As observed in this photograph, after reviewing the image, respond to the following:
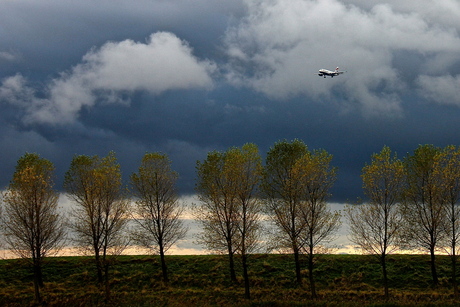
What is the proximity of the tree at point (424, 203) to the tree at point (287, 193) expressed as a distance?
1276 cm

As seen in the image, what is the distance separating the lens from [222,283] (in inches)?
1811

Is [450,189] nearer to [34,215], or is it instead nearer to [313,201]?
[313,201]

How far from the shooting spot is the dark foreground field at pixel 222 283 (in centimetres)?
3966

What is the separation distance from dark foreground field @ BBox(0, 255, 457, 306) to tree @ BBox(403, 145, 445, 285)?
17.5 ft

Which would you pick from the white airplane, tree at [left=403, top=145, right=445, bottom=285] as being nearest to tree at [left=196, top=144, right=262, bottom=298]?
tree at [left=403, top=145, right=445, bottom=285]

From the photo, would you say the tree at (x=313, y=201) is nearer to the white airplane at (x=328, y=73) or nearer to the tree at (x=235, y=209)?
the tree at (x=235, y=209)

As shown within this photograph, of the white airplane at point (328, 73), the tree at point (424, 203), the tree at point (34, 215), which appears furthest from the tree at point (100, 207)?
the white airplane at point (328, 73)

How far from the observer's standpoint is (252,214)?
40.6 metres

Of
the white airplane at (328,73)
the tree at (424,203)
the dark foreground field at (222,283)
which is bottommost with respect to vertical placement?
the dark foreground field at (222,283)

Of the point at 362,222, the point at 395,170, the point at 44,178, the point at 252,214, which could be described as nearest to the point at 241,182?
the point at 252,214

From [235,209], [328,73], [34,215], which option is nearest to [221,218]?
[235,209]

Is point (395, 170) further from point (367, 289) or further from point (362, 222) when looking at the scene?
point (367, 289)

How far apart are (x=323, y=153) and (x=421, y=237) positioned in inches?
568

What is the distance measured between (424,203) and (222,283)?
24084 millimetres
